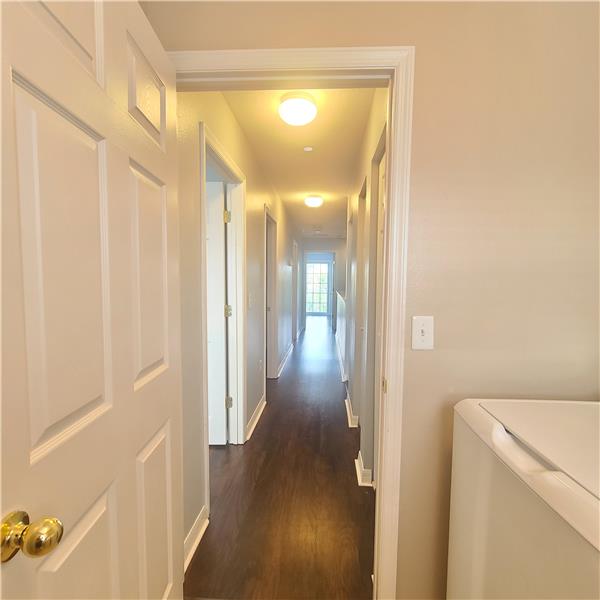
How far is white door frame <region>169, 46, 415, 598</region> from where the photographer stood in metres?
1.02

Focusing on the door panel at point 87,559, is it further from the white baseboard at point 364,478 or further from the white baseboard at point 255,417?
the white baseboard at point 255,417

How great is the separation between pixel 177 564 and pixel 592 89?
7.12 feet

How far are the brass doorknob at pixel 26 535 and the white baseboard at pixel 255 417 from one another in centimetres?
218

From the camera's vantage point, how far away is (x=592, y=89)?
39.9 inches

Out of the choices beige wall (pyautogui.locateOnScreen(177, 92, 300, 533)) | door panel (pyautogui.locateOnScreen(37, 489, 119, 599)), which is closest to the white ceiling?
beige wall (pyautogui.locateOnScreen(177, 92, 300, 533))

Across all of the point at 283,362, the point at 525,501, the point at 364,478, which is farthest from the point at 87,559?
the point at 283,362

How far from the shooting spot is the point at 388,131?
110cm

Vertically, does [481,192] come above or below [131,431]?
above

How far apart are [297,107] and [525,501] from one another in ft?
6.46

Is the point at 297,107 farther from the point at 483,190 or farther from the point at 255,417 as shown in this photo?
the point at 255,417

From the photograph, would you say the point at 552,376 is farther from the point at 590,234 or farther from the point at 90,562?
the point at 90,562

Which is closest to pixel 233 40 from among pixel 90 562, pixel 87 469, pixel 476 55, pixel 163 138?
pixel 163 138

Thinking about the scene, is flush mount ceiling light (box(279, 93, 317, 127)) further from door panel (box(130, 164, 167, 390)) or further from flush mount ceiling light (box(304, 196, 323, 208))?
flush mount ceiling light (box(304, 196, 323, 208))

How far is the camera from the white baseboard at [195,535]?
1440mm
